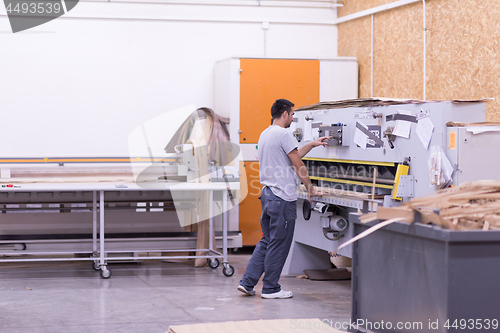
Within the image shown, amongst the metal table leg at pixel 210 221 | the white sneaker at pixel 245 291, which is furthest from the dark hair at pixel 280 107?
the metal table leg at pixel 210 221

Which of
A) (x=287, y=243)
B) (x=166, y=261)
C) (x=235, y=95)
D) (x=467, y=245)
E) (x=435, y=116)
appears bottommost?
(x=166, y=261)

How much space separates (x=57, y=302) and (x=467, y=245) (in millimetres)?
2912

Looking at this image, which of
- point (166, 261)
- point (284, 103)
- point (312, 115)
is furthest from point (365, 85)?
point (166, 261)

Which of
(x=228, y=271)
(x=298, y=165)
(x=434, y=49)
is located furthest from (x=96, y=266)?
(x=434, y=49)

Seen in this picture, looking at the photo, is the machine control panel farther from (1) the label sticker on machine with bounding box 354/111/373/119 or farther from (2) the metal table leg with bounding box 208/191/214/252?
(2) the metal table leg with bounding box 208/191/214/252

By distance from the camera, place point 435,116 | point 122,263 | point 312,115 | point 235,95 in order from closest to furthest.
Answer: point 435,116 → point 312,115 → point 122,263 → point 235,95

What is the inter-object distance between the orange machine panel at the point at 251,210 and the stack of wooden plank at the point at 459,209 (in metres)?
3.74

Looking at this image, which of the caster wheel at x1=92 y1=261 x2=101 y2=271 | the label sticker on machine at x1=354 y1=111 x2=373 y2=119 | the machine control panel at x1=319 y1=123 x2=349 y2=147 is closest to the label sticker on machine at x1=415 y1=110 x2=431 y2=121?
the label sticker on machine at x1=354 y1=111 x2=373 y2=119

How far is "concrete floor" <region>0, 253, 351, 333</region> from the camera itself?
131 inches

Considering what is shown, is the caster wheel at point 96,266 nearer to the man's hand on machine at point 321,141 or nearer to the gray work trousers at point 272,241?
the gray work trousers at point 272,241

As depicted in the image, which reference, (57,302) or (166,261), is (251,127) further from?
(57,302)

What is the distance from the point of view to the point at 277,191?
3.74 metres

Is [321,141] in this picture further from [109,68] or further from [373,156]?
[109,68]

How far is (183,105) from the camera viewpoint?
6.09m
